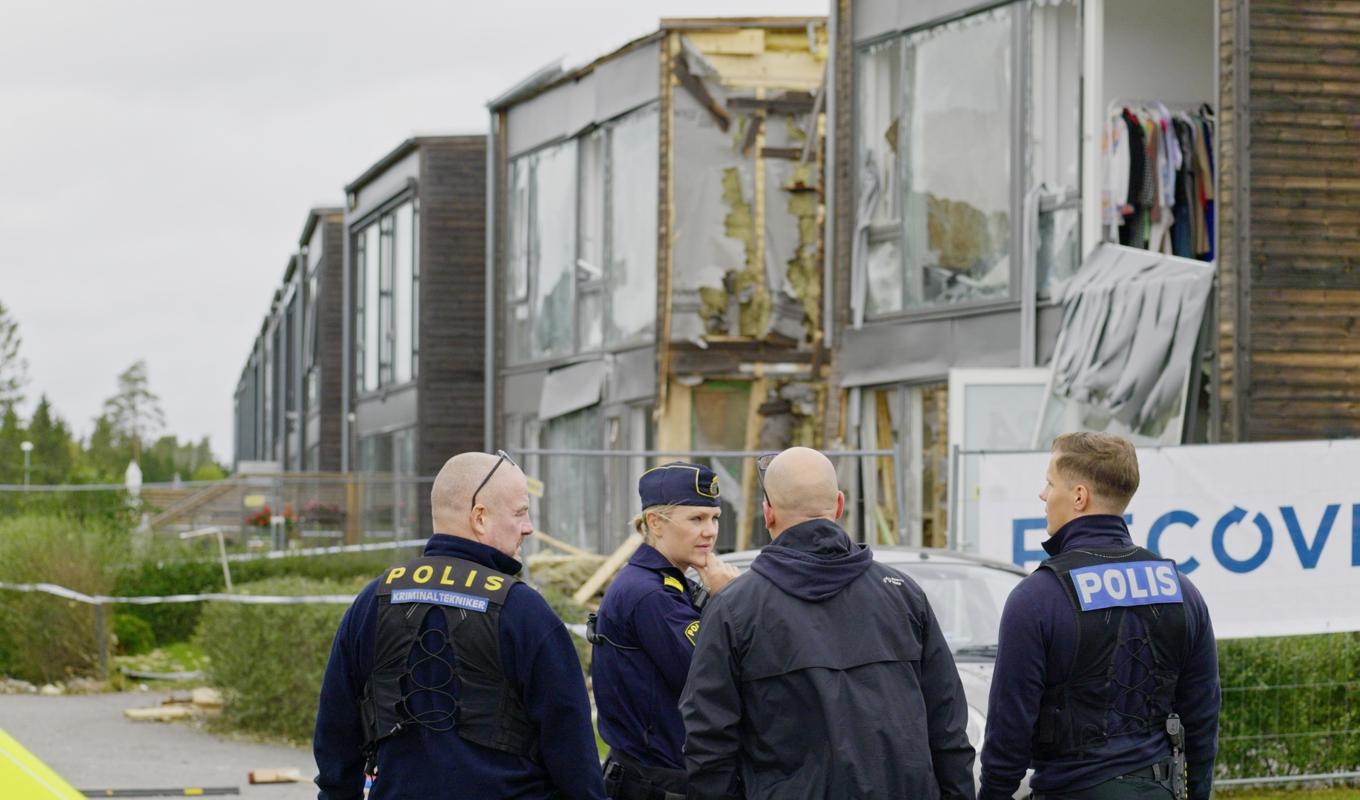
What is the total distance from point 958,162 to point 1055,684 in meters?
13.4

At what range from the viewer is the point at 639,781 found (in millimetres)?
5473

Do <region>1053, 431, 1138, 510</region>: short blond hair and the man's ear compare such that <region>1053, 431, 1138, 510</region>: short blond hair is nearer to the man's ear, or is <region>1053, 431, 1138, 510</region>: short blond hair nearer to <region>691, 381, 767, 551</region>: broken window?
the man's ear

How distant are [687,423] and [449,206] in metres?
10.2

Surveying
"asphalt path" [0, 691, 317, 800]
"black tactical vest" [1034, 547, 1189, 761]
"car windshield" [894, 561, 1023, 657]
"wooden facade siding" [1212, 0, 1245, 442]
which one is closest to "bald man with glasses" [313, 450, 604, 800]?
"black tactical vest" [1034, 547, 1189, 761]

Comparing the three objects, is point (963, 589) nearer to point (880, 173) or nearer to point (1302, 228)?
point (1302, 228)

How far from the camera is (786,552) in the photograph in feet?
16.4

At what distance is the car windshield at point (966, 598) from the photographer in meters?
9.53

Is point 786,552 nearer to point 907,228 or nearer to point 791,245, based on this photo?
point 907,228

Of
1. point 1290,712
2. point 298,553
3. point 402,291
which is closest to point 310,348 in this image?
point 402,291

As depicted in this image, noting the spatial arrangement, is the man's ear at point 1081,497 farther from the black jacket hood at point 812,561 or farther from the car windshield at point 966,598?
the car windshield at point 966,598

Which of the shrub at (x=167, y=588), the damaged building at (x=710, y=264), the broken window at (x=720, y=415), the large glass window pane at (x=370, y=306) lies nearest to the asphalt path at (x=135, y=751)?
the shrub at (x=167, y=588)

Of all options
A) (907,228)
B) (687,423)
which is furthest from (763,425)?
(907,228)

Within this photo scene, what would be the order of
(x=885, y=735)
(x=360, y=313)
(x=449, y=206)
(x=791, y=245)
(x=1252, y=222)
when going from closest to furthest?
1. (x=885, y=735)
2. (x=1252, y=222)
3. (x=791, y=245)
4. (x=449, y=206)
5. (x=360, y=313)

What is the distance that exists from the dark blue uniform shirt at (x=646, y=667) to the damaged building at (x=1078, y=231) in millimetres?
Answer: 6252
